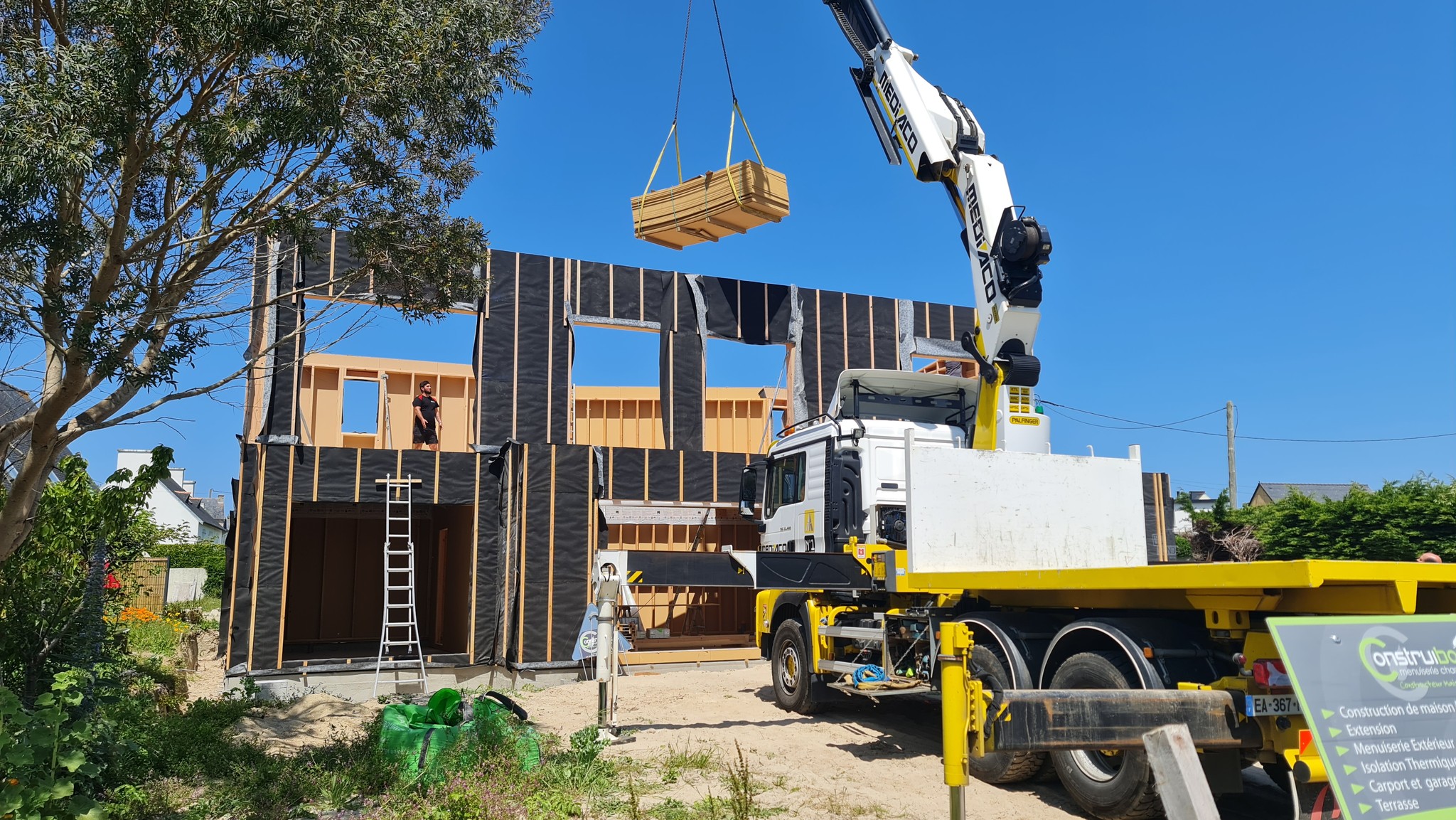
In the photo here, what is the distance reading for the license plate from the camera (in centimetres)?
506

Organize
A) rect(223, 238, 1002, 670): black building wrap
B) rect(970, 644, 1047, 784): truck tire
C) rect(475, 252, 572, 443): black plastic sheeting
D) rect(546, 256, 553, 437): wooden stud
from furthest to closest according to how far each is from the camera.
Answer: rect(546, 256, 553, 437): wooden stud < rect(475, 252, 572, 443): black plastic sheeting < rect(223, 238, 1002, 670): black building wrap < rect(970, 644, 1047, 784): truck tire

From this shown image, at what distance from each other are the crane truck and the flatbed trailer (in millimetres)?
13

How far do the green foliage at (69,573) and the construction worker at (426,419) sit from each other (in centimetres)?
952

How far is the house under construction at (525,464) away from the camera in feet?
46.6

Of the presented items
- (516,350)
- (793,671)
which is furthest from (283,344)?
(793,671)

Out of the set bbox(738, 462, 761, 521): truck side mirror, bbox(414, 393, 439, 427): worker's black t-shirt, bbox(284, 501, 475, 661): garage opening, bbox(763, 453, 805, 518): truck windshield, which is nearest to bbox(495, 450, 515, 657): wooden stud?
bbox(414, 393, 439, 427): worker's black t-shirt

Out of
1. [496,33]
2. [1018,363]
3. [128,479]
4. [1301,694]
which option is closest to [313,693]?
[128,479]

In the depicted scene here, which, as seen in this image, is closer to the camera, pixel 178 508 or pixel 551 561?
pixel 551 561

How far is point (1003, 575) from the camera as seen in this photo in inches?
271

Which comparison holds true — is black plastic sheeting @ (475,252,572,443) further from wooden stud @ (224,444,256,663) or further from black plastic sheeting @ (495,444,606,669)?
wooden stud @ (224,444,256,663)

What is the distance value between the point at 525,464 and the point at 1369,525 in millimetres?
18965

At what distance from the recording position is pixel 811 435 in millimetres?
10430

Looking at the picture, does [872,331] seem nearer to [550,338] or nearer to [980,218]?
[550,338]

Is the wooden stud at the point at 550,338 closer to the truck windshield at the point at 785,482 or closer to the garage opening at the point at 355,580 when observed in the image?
the garage opening at the point at 355,580
